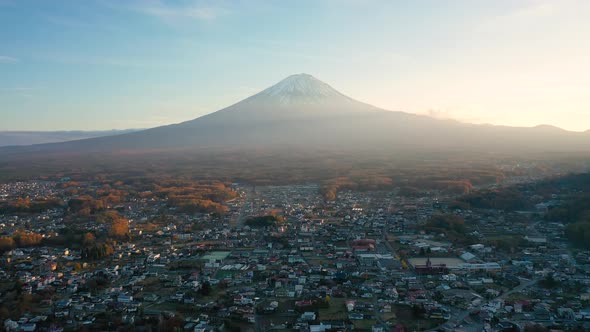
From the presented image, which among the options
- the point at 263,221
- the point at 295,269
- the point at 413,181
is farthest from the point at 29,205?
the point at 413,181

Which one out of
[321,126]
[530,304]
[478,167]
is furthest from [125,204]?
[321,126]

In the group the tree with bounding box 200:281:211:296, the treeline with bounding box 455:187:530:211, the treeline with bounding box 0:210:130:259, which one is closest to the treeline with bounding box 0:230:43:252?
the treeline with bounding box 0:210:130:259

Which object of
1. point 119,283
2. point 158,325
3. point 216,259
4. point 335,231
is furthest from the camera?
point 335,231

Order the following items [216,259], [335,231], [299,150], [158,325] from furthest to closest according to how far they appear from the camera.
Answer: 1. [299,150]
2. [335,231]
3. [216,259]
4. [158,325]

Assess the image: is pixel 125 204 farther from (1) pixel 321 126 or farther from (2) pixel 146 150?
(1) pixel 321 126

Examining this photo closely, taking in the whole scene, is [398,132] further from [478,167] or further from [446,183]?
[446,183]

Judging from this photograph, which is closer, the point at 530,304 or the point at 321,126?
the point at 530,304

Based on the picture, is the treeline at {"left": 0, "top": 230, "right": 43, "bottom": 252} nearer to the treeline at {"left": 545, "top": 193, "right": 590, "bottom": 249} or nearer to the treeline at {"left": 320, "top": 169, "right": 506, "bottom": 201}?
the treeline at {"left": 320, "top": 169, "right": 506, "bottom": 201}
